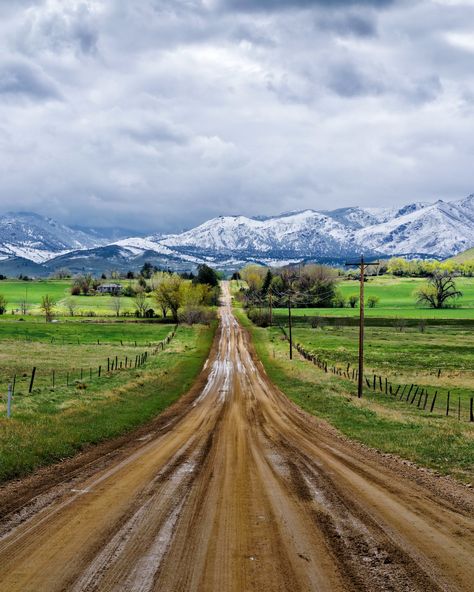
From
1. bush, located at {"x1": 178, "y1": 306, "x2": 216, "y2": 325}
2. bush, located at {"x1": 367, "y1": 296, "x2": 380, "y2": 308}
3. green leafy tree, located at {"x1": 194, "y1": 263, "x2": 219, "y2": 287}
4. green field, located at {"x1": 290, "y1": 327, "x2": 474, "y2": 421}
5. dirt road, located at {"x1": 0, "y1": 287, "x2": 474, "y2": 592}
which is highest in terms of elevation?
green leafy tree, located at {"x1": 194, "y1": 263, "x2": 219, "y2": 287}

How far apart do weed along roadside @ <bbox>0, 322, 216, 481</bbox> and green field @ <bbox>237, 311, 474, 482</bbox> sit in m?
11.0

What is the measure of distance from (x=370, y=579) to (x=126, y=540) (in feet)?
17.0

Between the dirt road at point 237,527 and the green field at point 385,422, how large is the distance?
2332mm

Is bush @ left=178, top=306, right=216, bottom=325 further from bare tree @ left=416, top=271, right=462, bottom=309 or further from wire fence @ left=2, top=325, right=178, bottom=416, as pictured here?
bare tree @ left=416, top=271, right=462, bottom=309

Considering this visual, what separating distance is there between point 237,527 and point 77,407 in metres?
19.0

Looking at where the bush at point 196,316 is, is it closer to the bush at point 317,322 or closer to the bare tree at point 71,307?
the bush at point 317,322

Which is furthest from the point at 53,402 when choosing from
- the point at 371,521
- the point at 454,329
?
the point at 454,329

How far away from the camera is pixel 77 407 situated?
2842 centimetres

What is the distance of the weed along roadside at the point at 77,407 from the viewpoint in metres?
18.5

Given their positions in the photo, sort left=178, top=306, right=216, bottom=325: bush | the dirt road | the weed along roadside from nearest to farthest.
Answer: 1. the dirt road
2. the weed along roadside
3. left=178, top=306, right=216, bottom=325: bush

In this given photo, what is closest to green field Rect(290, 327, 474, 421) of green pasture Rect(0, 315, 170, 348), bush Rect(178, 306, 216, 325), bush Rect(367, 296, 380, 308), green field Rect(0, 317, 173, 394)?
bush Rect(178, 306, 216, 325)

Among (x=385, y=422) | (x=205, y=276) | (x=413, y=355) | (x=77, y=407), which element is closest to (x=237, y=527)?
(x=77, y=407)

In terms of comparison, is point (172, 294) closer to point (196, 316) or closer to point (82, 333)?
point (196, 316)

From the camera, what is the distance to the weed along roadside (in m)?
18.5
